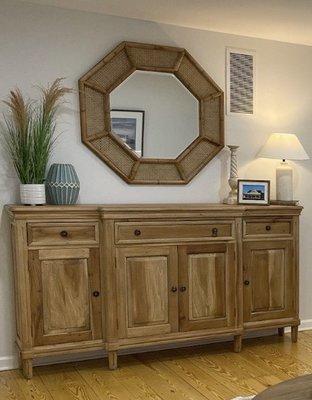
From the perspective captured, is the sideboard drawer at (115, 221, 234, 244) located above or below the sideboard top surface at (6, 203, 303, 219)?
below

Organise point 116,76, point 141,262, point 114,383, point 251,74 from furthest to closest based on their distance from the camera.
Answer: point 251,74 < point 116,76 < point 141,262 < point 114,383

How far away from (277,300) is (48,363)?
160 centimetres

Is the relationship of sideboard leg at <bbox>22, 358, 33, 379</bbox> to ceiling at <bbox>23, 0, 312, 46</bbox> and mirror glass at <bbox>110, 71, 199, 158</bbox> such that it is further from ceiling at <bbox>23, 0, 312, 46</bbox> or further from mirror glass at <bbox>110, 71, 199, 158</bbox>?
ceiling at <bbox>23, 0, 312, 46</bbox>

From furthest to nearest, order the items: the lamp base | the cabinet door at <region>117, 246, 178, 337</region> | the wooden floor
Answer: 1. the lamp base
2. the cabinet door at <region>117, 246, 178, 337</region>
3. the wooden floor

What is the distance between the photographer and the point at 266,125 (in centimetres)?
351

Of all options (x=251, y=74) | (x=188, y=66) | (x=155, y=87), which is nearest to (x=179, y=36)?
(x=188, y=66)

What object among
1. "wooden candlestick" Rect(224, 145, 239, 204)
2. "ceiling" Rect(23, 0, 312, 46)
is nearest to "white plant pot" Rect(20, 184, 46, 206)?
"ceiling" Rect(23, 0, 312, 46)

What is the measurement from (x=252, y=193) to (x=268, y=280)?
622 millimetres

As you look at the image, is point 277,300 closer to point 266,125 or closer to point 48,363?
point 266,125

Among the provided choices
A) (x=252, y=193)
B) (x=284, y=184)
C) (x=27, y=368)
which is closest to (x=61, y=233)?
(x=27, y=368)

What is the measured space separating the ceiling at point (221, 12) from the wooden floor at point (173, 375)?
7.33ft

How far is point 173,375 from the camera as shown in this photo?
8.90 ft

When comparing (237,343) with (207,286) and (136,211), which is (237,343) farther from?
(136,211)

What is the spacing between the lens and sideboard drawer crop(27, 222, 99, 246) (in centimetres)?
262
